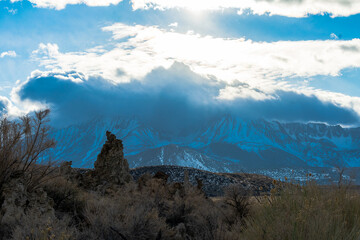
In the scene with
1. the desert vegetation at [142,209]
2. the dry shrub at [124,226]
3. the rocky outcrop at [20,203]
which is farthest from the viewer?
the rocky outcrop at [20,203]

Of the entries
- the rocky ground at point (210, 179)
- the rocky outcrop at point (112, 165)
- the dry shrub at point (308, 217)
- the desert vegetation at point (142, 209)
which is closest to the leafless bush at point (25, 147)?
the desert vegetation at point (142, 209)

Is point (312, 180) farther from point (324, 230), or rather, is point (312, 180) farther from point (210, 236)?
point (324, 230)

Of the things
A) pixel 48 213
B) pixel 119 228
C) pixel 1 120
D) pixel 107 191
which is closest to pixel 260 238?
pixel 119 228

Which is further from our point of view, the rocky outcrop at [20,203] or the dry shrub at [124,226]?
the rocky outcrop at [20,203]

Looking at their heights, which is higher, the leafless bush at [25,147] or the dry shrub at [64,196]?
the leafless bush at [25,147]

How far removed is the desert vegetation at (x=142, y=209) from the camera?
16.8 ft

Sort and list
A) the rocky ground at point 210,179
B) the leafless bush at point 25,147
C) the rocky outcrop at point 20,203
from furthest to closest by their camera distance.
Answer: the rocky ground at point 210,179 → the leafless bush at point 25,147 → the rocky outcrop at point 20,203

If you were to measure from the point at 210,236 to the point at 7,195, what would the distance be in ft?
17.9

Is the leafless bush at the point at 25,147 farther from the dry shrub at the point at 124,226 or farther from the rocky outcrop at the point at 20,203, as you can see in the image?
the dry shrub at the point at 124,226

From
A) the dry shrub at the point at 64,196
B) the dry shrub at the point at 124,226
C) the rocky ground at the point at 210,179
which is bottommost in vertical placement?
the rocky ground at the point at 210,179

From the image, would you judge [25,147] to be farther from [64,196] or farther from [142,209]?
[142,209]

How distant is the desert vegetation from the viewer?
16.8 feet

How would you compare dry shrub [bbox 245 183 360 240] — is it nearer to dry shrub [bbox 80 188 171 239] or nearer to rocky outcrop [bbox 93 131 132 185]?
dry shrub [bbox 80 188 171 239]

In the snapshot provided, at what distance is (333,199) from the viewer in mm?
6398
